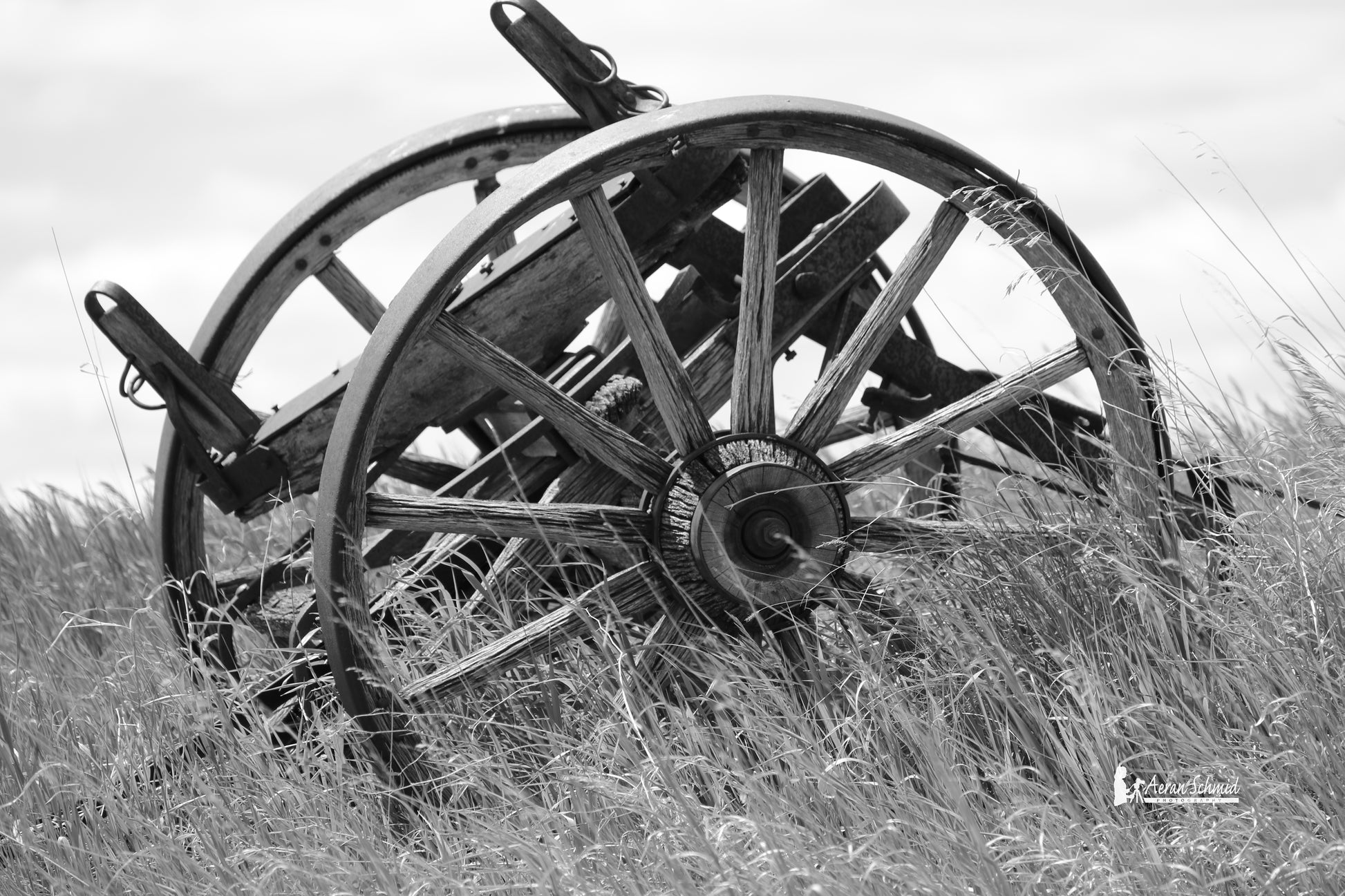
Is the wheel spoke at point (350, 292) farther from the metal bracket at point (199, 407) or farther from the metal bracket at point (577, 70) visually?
the metal bracket at point (577, 70)

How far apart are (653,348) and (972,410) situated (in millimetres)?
773

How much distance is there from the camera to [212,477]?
3139 mm

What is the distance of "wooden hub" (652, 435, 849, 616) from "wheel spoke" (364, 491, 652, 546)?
0.08 meters

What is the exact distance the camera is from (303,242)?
361cm

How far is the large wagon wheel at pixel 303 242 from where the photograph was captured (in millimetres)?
3520

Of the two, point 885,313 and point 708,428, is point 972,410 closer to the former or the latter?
point 885,313

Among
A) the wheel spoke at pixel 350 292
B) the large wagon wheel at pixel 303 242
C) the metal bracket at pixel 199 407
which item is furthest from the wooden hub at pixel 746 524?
the wheel spoke at pixel 350 292

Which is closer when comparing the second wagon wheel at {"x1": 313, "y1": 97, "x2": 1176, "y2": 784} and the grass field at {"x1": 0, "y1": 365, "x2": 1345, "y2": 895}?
the grass field at {"x1": 0, "y1": 365, "x2": 1345, "y2": 895}

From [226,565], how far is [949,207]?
331cm

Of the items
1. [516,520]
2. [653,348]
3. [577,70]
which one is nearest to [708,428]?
[653,348]

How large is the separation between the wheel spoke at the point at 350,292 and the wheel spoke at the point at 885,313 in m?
1.50

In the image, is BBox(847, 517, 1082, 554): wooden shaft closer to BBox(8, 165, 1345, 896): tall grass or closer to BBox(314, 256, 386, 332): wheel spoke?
BBox(8, 165, 1345, 896): tall grass

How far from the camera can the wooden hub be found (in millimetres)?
2672

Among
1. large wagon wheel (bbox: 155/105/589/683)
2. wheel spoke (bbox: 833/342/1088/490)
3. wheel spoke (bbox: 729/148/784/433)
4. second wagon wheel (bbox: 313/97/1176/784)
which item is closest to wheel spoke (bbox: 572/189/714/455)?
second wagon wheel (bbox: 313/97/1176/784)
